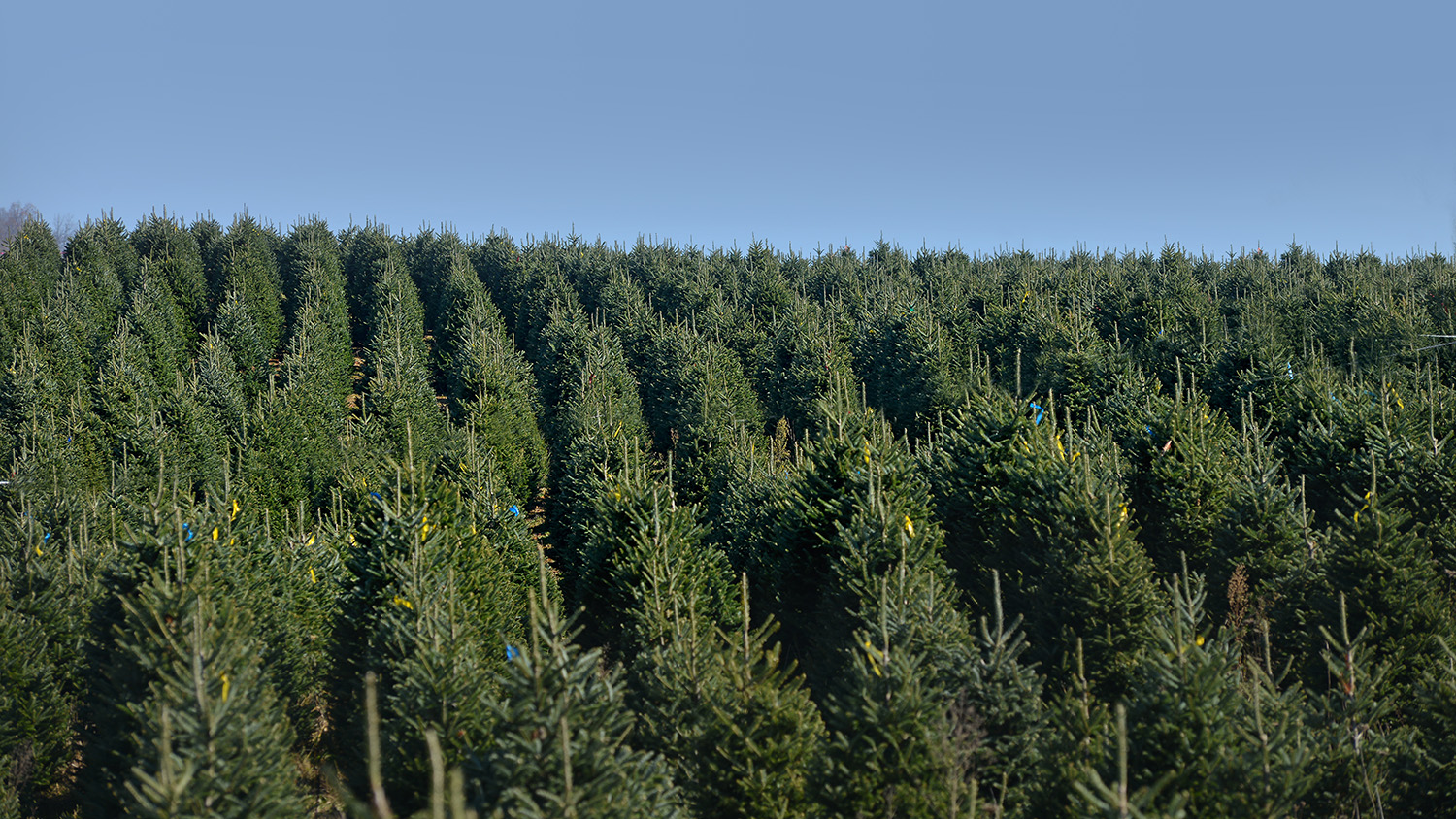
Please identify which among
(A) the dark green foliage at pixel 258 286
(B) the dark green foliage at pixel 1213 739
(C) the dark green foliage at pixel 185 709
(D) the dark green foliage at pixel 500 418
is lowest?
(B) the dark green foliage at pixel 1213 739

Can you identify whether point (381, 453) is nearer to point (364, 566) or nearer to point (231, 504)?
point (231, 504)

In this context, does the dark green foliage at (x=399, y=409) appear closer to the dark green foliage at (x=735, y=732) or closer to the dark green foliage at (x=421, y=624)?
the dark green foliage at (x=421, y=624)

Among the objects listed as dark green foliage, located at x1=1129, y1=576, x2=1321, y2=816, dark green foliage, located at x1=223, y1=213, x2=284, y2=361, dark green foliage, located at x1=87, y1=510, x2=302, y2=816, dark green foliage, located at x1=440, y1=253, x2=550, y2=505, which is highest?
dark green foliage, located at x1=223, y1=213, x2=284, y2=361

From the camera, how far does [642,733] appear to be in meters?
12.1

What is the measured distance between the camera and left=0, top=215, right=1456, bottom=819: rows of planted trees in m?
10.0

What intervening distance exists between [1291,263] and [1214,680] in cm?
5815

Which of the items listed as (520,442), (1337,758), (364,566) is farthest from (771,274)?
(1337,758)

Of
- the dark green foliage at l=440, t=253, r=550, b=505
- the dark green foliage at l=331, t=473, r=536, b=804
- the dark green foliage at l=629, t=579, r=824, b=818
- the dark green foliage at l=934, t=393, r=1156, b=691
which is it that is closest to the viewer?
the dark green foliage at l=629, t=579, r=824, b=818

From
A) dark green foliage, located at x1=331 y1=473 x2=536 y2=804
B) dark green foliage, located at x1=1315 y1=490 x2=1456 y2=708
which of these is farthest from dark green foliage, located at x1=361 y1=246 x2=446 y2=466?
dark green foliage, located at x1=1315 y1=490 x2=1456 y2=708

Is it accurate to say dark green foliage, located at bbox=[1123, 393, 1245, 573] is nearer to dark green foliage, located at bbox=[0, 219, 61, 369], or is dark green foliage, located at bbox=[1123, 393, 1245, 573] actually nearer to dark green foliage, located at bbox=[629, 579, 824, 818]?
dark green foliage, located at bbox=[629, 579, 824, 818]

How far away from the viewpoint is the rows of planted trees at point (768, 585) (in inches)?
395

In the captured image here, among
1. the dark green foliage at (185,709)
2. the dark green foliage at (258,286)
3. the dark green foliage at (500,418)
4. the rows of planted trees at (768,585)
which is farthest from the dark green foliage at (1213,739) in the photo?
the dark green foliage at (258,286)

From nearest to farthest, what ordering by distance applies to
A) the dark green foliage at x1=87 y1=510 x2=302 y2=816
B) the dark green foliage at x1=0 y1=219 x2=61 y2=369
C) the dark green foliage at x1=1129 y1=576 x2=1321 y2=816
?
the dark green foliage at x1=87 y1=510 x2=302 y2=816 < the dark green foliage at x1=1129 y1=576 x2=1321 y2=816 < the dark green foliage at x1=0 y1=219 x2=61 y2=369

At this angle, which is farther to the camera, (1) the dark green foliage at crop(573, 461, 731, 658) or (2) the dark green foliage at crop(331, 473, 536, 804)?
(1) the dark green foliage at crop(573, 461, 731, 658)
